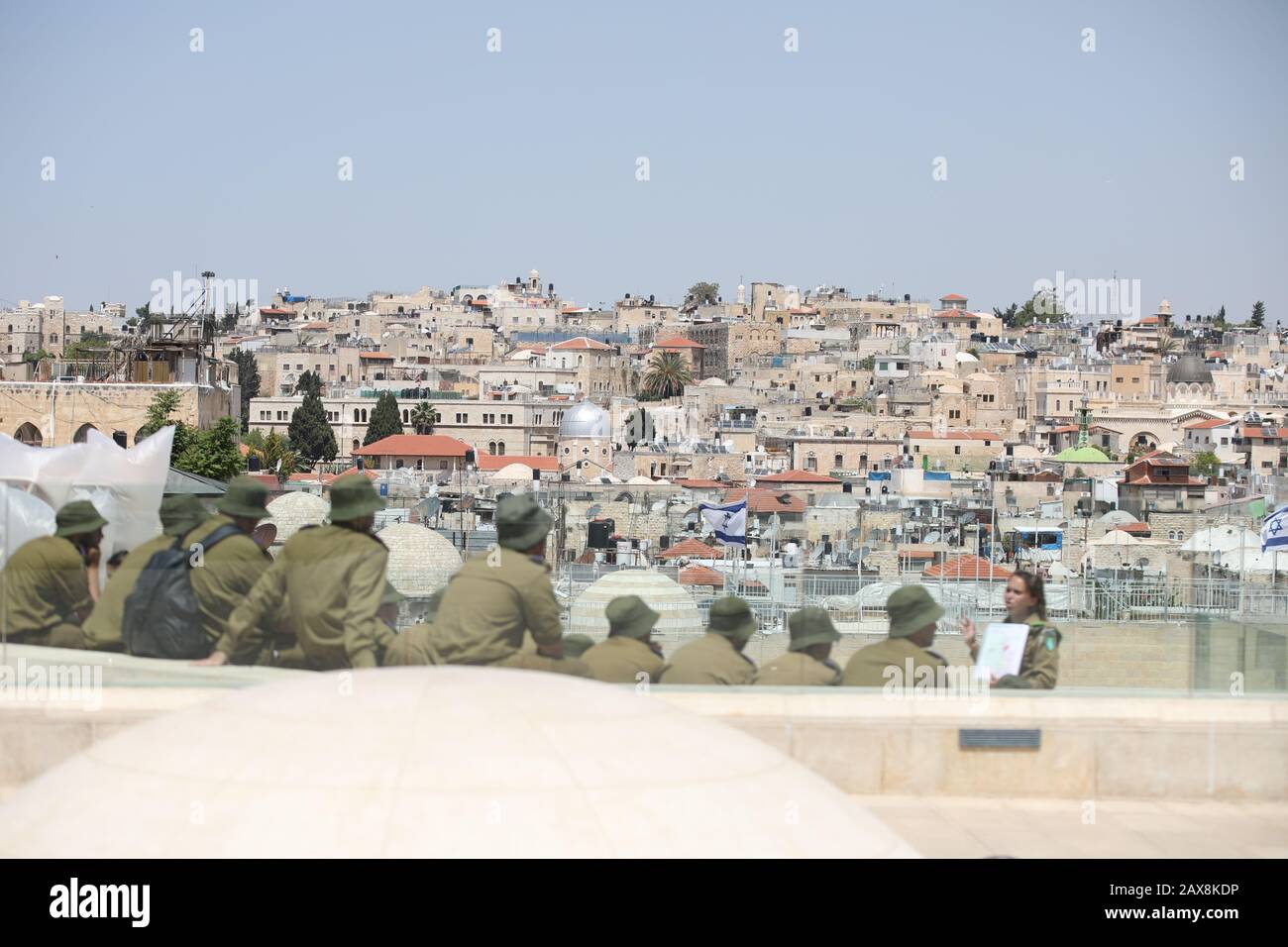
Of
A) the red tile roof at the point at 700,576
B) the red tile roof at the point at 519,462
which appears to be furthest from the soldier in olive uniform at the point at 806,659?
the red tile roof at the point at 519,462

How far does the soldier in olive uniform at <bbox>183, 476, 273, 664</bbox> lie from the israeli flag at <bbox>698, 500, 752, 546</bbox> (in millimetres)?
21690

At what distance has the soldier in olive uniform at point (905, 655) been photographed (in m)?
5.59

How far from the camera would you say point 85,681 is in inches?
217

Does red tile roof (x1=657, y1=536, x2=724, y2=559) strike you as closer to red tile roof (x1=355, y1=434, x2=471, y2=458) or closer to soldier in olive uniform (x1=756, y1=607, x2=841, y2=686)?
soldier in olive uniform (x1=756, y1=607, x2=841, y2=686)

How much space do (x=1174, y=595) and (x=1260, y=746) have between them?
60.8 inches

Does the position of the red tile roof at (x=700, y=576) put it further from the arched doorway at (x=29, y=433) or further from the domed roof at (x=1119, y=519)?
the arched doorway at (x=29, y=433)

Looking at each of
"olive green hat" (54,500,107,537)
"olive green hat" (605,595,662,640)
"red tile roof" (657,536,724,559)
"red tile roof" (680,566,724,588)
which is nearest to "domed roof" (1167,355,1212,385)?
"red tile roof" (657,536,724,559)

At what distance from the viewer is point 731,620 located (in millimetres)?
5801

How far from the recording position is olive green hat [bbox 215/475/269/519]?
607 cm

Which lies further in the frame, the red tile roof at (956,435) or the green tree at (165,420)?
the red tile roof at (956,435)

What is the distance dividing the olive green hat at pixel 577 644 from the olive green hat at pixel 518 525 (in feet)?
1.19
